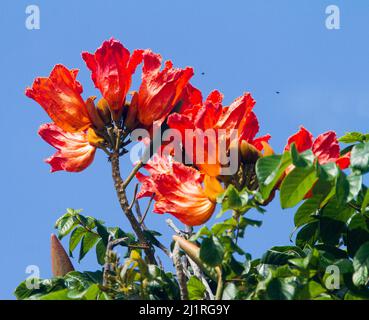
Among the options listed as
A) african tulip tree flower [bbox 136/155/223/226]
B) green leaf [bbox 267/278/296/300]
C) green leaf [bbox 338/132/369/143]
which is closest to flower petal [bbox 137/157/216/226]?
african tulip tree flower [bbox 136/155/223/226]

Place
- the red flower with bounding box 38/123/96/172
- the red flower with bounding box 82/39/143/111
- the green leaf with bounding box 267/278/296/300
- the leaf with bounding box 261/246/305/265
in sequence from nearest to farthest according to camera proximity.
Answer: the green leaf with bounding box 267/278/296/300
the leaf with bounding box 261/246/305/265
the red flower with bounding box 82/39/143/111
the red flower with bounding box 38/123/96/172

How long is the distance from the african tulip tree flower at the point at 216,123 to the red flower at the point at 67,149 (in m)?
0.43

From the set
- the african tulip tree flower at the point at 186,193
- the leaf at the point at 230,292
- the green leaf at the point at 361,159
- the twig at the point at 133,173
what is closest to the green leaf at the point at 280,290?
the leaf at the point at 230,292

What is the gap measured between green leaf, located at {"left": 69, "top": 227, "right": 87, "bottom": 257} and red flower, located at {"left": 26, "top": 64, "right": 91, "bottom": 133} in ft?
1.34

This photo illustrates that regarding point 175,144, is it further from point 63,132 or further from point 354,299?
point 354,299

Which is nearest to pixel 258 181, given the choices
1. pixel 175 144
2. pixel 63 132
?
pixel 175 144

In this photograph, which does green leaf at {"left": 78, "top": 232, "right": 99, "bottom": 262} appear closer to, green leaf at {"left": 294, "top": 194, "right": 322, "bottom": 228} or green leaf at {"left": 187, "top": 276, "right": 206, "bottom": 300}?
green leaf at {"left": 187, "top": 276, "right": 206, "bottom": 300}

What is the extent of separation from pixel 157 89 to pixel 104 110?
0.18 meters

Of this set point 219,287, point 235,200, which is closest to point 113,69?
point 235,200

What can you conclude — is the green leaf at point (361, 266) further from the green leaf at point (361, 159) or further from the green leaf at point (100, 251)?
the green leaf at point (100, 251)

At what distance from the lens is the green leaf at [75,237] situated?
4.10m

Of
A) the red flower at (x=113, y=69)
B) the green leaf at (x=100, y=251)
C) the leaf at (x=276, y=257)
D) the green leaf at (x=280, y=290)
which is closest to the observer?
the green leaf at (x=280, y=290)

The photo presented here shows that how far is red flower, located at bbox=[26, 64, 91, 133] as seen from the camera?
385 centimetres
